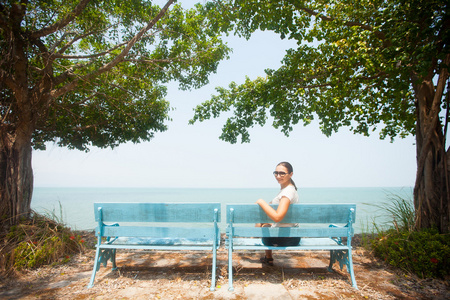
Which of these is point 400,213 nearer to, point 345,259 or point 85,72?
point 345,259

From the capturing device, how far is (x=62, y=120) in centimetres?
759

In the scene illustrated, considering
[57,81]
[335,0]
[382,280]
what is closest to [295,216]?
[382,280]

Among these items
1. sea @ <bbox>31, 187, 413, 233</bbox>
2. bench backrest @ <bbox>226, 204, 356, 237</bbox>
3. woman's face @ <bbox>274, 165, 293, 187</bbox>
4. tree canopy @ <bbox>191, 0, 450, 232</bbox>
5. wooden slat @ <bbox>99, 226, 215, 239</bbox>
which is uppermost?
tree canopy @ <bbox>191, 0, 450, 232</bbox>

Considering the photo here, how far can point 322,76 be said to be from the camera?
6.12m

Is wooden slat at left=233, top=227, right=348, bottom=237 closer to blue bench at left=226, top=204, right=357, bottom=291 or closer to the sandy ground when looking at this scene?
blue bench at left=226, top=204, right=357, bottom=291

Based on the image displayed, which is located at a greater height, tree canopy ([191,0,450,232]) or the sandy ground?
tree canopy ([191,0,450,232])

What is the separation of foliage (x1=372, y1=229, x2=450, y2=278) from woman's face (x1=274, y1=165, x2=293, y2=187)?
201 cm

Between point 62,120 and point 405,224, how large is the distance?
887cm

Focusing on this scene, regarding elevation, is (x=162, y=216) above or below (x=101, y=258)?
above

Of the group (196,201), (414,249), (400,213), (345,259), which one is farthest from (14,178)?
(196,201)

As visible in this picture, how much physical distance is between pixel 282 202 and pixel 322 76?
4206 mm

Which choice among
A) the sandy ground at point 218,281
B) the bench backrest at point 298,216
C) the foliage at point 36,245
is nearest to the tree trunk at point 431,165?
the sandy ground at point 218,281

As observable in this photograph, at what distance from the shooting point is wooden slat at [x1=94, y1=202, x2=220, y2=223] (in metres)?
3.22

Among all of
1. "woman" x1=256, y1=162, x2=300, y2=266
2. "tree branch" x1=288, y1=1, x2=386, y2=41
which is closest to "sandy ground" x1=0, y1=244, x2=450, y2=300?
"woman" x1=256, y1=162, x2=300, y2=266
